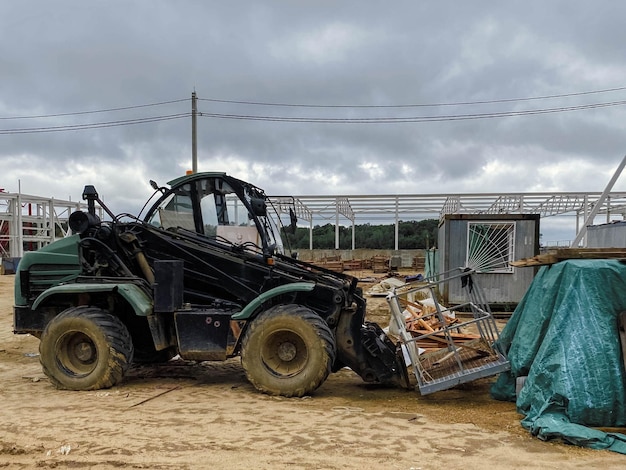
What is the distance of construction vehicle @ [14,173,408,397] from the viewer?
668cm

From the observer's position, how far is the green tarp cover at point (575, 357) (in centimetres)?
501

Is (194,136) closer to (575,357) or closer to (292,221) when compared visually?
(292,221)

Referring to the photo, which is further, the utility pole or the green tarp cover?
the utility pole

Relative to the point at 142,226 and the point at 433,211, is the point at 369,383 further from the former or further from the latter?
the point at 433,211

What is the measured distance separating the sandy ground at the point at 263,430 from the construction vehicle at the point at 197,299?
403 millimetres

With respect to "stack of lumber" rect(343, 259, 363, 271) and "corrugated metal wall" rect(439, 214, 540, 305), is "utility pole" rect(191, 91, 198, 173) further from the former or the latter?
"corrugated metal wall" rect(439, 214, 540, 305)

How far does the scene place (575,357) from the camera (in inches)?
206

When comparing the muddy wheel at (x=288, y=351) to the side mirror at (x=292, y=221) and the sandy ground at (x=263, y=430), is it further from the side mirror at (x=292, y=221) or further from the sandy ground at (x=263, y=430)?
the side mirror at (x=292, y=221)

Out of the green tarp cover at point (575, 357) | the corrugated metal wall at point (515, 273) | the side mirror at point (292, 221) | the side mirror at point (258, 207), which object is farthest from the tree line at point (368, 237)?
the green tarp cover at point (575, 357)

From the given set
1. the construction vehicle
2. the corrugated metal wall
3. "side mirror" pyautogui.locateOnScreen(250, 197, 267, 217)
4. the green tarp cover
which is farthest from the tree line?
the green tarp cover

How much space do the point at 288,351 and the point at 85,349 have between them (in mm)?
2760

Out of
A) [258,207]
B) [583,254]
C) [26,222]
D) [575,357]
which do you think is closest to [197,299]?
[258,207]

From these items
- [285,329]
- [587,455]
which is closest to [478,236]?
[285,329]

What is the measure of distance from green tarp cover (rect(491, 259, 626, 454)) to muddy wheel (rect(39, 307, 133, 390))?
4836 mm
